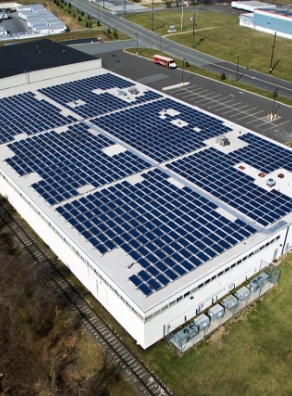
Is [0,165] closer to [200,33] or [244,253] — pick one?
[244,253]

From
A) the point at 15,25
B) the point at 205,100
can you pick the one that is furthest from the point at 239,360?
the point at 15,25

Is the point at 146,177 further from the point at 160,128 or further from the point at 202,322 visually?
the point at 202,322

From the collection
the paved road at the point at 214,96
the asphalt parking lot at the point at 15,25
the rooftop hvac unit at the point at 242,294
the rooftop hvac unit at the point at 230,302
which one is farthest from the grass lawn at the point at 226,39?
the rooftop hvac unit at the point at 230,302

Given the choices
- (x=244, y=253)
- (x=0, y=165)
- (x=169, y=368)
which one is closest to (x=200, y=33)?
(x=0, y=165)

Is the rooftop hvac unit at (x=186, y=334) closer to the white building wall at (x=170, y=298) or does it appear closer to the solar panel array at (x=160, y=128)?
the white building wall at (x=170, y=298)

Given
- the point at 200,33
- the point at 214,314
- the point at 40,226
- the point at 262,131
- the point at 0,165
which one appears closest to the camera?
the point at 214,314

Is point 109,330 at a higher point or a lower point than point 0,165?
lower
